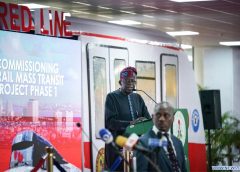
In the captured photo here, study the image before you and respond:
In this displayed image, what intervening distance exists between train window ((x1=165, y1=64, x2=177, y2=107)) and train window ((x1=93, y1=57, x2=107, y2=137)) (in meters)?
2.45

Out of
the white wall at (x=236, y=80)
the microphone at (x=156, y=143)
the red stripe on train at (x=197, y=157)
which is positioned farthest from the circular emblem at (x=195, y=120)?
the white wall at (x=236, y=80)

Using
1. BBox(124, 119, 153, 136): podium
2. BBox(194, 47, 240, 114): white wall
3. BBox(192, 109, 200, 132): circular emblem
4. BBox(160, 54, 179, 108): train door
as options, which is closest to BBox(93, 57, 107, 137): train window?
BBox(124, 119, 153, 136): podium

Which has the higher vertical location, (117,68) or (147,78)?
(117,68)

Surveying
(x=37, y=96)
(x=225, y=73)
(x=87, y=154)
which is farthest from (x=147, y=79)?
(x=225, y=73)

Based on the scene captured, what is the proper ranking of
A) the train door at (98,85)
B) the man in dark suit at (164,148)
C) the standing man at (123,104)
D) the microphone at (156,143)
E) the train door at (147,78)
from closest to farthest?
the microphone at (156,143), the man in dark suit at (164,148), the standing man at (123,104), the train door at (98,85), the train door at (147,78)

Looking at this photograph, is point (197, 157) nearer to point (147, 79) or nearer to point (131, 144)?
point (147, 79)

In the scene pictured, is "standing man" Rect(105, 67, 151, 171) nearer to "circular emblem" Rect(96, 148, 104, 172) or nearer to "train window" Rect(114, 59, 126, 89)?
"circular emblem" Rect(96, 148, 104, 172)

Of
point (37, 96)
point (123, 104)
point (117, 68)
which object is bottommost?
point (123, 104)

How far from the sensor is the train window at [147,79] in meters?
14.3

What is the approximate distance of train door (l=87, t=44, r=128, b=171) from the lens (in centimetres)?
1270

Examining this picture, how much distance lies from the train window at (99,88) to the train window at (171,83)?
2.45 meters

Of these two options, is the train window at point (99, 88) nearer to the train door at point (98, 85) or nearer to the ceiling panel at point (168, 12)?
the train door at point (98, 85)

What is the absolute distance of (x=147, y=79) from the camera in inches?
575

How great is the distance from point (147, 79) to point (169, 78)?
95cm
